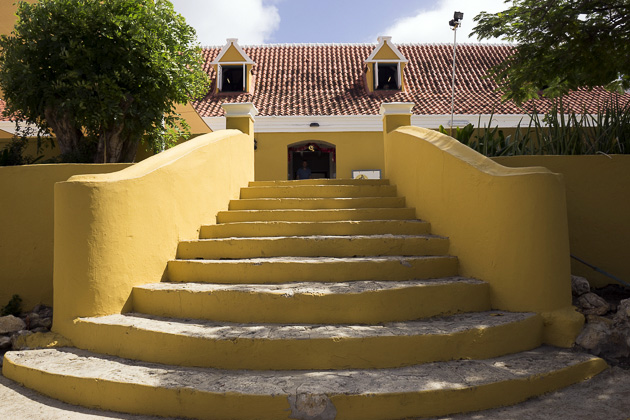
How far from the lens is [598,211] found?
201 inches

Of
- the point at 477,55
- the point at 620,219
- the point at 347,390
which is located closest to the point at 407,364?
the point at 347,390

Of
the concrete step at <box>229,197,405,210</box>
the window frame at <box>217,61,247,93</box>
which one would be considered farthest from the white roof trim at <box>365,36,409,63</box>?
the concrete step at <box>229,197,405,210</box>

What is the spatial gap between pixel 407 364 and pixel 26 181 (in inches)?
187

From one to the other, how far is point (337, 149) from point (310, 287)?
1194 centimetres

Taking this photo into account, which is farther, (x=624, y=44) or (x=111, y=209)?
(x=624, y=44)

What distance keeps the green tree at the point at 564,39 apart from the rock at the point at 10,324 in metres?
7.32

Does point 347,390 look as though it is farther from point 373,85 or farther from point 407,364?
point 373,85

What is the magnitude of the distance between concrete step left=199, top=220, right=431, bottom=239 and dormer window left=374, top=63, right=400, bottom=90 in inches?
472

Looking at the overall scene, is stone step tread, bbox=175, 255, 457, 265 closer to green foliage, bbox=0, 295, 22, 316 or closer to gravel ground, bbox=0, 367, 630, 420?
gravel ground, bbox=0, 367, 630, 420

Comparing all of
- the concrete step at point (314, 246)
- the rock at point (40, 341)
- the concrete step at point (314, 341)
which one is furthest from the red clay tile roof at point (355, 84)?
the concrete step at point (314, 341)

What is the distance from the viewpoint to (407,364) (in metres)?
3.38

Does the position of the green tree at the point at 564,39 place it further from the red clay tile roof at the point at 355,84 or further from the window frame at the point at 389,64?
the window frame at the point at 389,64

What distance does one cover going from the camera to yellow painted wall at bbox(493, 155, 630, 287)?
5047mm

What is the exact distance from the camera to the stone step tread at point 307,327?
3.42m
